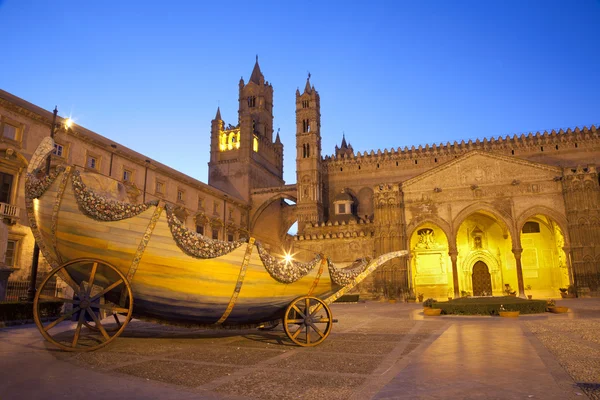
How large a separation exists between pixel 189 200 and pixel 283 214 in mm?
19647

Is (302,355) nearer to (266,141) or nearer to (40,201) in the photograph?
(40,201)

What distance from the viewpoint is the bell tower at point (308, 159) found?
145 feet

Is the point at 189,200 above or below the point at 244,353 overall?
above

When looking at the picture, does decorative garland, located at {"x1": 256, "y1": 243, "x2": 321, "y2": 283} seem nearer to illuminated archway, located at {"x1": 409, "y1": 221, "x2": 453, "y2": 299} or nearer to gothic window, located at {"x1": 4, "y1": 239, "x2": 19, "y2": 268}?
gothic window, located at {"x1": 4, "y1": 239, "x2": 19, "y2": 268}

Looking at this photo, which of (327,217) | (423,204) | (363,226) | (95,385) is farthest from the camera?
(327,217)

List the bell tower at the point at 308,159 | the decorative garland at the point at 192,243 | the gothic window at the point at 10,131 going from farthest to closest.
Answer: the bell tower at the point at 308,159, the gothic window at the point at 10,131, the decorative garland at the point at 192,243

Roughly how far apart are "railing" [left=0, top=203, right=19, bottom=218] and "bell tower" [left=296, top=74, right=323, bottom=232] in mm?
25660

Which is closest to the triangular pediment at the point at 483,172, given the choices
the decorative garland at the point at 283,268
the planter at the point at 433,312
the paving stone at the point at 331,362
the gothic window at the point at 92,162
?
the planter at the point at 433,312

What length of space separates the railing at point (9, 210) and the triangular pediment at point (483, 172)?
1061 inches

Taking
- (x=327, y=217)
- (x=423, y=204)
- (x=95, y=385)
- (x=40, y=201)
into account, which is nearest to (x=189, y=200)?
(x=327, y=217)

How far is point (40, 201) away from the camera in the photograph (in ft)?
25.4

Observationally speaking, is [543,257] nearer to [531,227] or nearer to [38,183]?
[531,227]

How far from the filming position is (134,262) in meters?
7.41

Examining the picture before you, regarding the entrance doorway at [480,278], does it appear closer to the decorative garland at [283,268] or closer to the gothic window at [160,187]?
the gothic window at [160,187]
